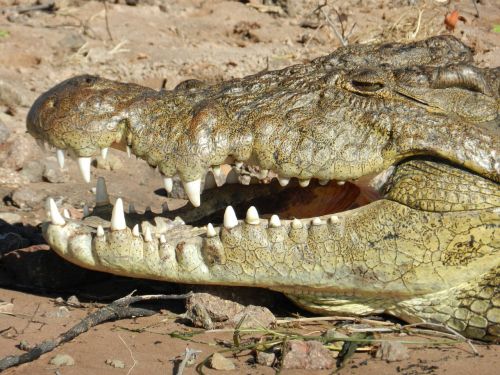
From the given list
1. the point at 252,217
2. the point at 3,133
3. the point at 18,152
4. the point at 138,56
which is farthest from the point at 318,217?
the point at 138,56

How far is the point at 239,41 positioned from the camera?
9133 millimetres

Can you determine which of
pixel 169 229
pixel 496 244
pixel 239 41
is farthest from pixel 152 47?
pixel 496 244

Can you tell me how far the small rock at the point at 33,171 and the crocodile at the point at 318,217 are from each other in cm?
237

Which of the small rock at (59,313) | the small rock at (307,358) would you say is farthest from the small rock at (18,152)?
the small rock at (307,358)

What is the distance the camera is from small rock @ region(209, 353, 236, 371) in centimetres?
343

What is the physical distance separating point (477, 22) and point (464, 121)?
541 centimetres

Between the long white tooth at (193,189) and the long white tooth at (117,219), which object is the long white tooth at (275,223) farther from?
the long white tooth at (117,219)

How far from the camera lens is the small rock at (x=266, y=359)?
3504 millimetres

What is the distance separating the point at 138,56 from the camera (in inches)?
340

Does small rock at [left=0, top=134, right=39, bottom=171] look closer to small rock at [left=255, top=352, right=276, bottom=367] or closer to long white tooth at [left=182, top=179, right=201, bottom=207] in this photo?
long white tooth at [left=182, top=179, right=201, bottom=207]

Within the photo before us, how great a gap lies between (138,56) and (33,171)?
8.68 feet

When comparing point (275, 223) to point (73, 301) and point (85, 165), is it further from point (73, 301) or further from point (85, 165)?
point (73, 301)

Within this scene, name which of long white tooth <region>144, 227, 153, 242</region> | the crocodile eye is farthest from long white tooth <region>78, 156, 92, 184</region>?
the crocodile eye

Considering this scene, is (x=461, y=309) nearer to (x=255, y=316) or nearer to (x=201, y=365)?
(x=255, y=316)
